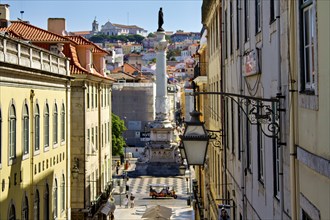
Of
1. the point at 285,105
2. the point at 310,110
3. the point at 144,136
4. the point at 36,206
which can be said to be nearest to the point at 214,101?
the point at 36,206

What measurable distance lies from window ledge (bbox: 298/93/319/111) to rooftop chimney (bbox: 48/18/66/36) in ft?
98.9

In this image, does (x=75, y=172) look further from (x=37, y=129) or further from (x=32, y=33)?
(x=32, y=33)

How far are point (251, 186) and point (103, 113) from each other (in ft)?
81.4

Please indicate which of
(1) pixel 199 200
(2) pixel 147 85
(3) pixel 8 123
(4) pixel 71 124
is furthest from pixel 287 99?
(2) pixel 147 85

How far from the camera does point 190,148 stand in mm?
7820

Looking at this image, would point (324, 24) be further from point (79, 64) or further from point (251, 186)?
point (79, 64)

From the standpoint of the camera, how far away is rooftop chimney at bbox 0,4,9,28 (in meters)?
28.2

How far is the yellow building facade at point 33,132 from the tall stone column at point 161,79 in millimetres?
35136

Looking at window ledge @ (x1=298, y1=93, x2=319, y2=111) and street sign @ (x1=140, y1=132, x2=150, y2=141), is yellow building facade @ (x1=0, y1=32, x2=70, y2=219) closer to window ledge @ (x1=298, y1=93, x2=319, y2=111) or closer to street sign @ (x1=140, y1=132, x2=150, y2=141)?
window ledge @ (x1=298, y1=93, x2=319, y2=111)

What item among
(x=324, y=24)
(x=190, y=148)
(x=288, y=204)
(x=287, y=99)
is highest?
(x=324, y=24)

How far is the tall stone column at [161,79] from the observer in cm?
6012

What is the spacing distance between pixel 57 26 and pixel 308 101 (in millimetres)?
30881

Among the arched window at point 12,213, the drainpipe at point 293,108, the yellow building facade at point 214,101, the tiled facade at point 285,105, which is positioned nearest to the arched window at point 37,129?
the arched window at point 12,213

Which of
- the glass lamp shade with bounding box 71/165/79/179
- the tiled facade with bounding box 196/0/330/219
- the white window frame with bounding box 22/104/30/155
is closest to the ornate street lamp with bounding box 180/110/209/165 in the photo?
the tiled facade with bounding box 196/0/330/219
